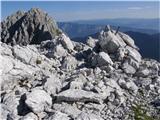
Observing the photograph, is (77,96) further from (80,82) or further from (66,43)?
(66,43)

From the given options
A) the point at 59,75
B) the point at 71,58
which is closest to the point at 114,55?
the point at 71,58

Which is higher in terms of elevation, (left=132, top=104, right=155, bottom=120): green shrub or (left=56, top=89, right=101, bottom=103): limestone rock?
(left=56, top=89, right=101, bottom=103): limestone rock

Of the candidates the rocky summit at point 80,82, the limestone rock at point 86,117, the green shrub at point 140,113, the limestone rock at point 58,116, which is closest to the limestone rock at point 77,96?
the rocky summit at point 80,82

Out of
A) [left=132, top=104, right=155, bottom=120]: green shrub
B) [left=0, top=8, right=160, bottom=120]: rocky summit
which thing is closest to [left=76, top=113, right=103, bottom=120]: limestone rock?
[left=0, top=8, right=160, bottom=120]: rocky summit

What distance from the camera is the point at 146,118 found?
34.7 m

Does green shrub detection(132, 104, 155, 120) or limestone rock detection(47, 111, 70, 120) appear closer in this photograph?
limestone rock detection(47, 111, 70, 120)

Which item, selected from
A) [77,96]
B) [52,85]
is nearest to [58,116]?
[77,96]

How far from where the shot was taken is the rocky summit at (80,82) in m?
32.2

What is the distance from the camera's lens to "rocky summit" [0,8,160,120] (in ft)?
106

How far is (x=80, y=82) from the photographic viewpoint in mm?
37000

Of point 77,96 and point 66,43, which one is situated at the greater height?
point 66,43

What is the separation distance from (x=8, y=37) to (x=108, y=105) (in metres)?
83.9

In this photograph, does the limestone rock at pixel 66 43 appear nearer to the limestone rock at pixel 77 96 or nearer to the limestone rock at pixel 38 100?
the limestone rock at pixel 77 96

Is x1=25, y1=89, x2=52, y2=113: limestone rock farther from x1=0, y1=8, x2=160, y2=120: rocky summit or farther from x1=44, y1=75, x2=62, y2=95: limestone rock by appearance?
x1=44, y1=75, x2=62, y2=95: limestone rock
